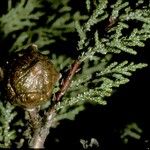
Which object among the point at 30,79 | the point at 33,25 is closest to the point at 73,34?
the point at 33,25

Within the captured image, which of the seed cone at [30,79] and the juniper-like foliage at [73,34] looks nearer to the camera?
the seed cone at [30,79]

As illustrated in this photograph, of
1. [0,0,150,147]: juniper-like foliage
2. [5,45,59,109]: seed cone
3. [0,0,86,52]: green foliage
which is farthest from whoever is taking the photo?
[0,0,86,52]: green foliage

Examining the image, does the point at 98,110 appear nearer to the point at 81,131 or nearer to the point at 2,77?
the point at 81,131

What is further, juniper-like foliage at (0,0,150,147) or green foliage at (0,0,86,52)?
green foliage at (0,0,86,52)

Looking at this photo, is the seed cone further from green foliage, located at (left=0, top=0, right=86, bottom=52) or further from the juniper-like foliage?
green foliage, located at (left=0, top=0, right=86, bottom=52)

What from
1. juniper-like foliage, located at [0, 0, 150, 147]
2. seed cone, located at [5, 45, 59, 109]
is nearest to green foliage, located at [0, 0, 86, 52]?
juniper-like foliage, located at [0, 0, 150, 147]

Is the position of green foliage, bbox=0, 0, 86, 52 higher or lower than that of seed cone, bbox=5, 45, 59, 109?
lower

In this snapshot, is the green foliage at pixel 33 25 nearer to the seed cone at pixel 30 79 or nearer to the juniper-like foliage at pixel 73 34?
the juniper-like foliage at pixel 73 34

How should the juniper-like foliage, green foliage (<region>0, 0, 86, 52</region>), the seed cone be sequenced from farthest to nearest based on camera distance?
green foliage (<region>0, 0, 86, 52</region>)
the juniper-like foliage
the seed cone

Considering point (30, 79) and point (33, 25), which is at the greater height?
point (30, 79)

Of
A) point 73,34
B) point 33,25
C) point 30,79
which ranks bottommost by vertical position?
point 73,34

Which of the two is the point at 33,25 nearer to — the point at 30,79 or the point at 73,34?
the point at 73,34

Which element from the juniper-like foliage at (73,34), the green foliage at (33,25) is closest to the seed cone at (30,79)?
the juniper-like foliage at (73,34)
